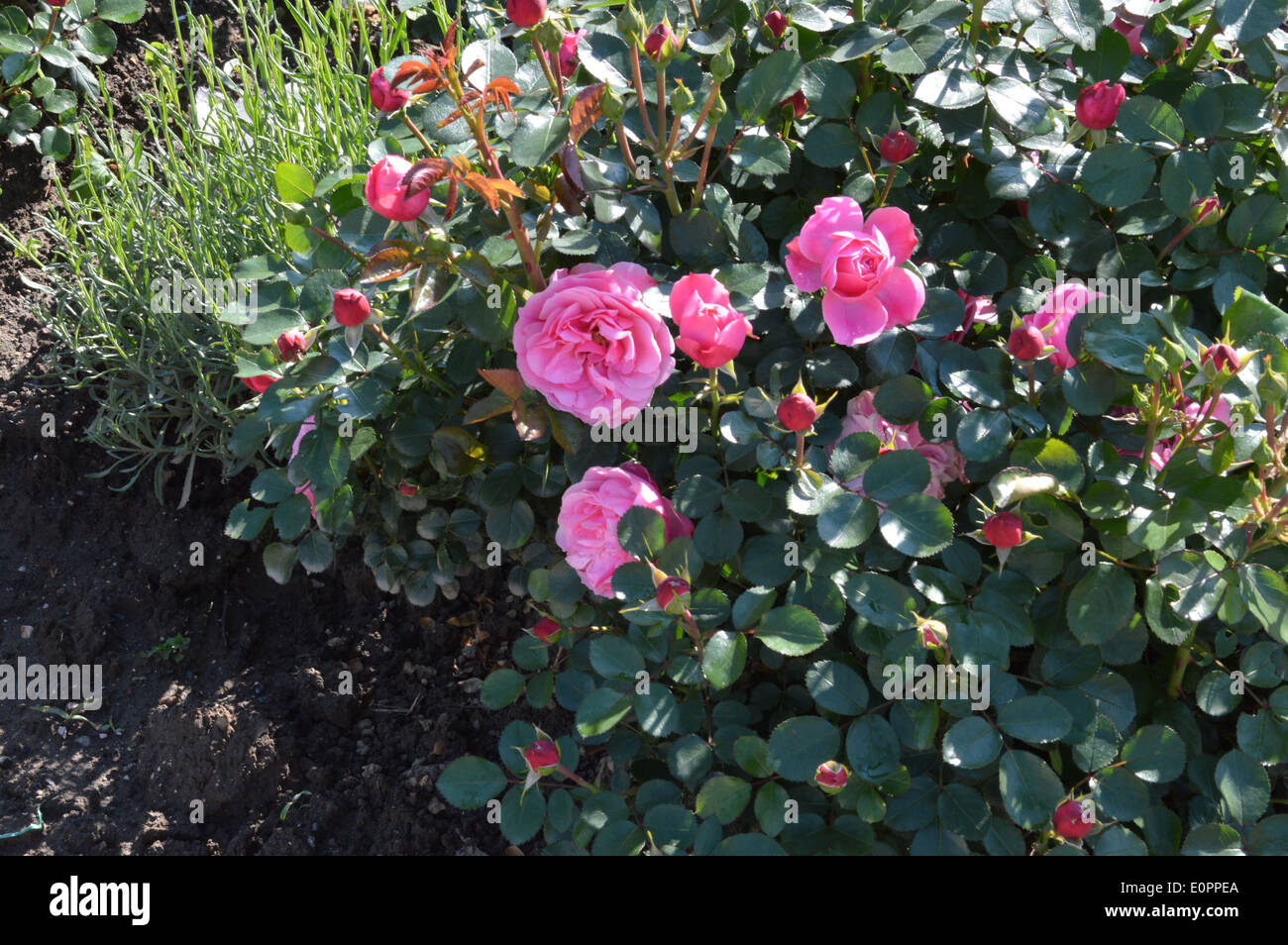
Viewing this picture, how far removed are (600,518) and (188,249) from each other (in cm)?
135

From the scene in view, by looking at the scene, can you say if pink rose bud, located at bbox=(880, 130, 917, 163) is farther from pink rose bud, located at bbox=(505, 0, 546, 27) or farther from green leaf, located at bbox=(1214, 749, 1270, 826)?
green leaf, located at bbox=(1214, 749, 1270, 826)

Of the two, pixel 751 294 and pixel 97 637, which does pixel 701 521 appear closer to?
pixel 751 294

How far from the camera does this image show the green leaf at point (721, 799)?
1308mm

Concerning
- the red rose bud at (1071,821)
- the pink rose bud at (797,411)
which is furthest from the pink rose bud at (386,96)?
the red rose bud at (1071,821)

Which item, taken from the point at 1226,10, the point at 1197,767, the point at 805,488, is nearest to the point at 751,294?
the point at 805,488

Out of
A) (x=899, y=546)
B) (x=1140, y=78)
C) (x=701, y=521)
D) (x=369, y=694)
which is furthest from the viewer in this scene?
(x=369, y=694)

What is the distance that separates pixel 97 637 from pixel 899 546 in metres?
1.69

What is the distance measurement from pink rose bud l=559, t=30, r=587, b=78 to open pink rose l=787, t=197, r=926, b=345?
43 cm

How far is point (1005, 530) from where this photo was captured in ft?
3.92

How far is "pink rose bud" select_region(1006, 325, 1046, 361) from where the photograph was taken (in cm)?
129

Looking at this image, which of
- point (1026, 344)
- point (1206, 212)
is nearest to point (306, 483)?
point (1026, 344)

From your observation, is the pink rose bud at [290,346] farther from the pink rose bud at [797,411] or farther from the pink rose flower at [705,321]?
the pink rose bud at [797,411]

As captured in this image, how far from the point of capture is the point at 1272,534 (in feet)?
4.05

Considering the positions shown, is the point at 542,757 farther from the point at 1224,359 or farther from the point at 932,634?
the point at 1224,359
